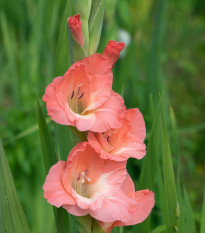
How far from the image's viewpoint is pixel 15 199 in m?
0.70

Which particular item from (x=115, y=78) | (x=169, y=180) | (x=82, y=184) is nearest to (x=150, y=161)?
(x=169, y=180)

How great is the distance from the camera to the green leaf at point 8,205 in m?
0.68

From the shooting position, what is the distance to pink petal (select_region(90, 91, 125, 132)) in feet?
2.08

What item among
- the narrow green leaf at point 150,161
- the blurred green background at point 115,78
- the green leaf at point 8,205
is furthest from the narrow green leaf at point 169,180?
the green leaf at point 8,205

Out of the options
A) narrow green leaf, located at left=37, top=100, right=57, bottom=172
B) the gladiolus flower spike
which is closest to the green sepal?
the gladiolus flower spike

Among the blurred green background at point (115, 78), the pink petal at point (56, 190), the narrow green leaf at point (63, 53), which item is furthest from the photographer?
the blurred green background at point (115, 78)

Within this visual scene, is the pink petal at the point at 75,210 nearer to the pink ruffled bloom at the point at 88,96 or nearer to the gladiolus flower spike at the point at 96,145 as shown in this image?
the gladiolus flower spike at the point at 96,145

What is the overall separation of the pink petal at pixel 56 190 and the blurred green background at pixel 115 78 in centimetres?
28

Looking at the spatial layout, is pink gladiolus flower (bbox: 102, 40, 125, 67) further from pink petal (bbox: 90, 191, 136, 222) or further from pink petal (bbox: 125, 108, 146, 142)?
pink petal (bbox: 90, 191, 136, 222)

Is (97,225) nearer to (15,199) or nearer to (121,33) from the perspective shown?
(15,199)

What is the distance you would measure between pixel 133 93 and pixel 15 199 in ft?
4.06

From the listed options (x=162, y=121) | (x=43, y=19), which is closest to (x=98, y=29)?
(x=162, y=121)

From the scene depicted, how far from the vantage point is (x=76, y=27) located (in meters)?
0.64

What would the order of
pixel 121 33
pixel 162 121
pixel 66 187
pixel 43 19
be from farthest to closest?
pixel 121 33 < pixel 43 19 < pixel 162 121 < pixel 66 187
